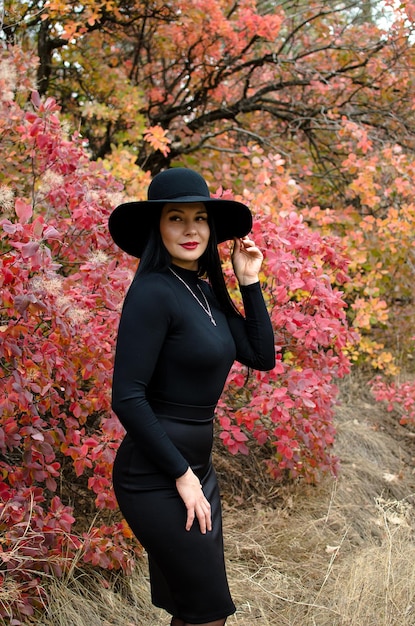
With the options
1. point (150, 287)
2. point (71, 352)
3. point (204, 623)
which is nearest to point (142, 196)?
point (71, 352)

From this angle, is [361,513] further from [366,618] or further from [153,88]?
[153,88]

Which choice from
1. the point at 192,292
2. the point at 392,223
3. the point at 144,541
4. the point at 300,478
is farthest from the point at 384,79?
the point at 144,541

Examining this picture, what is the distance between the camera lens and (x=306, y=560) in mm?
3670

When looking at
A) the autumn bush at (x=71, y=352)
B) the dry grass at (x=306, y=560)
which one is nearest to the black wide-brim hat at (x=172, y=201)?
the autumn bush at (x=71, y=352)

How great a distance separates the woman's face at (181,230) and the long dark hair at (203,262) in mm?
22

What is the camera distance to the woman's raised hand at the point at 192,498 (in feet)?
6.23

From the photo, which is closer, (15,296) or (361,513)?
(15,296)

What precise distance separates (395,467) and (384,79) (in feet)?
12.4

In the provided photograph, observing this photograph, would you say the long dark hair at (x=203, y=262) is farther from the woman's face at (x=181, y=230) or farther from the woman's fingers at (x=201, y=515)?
the woman's fingers at (x=201, y=515)

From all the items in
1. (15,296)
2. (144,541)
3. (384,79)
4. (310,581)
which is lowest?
(310,581)

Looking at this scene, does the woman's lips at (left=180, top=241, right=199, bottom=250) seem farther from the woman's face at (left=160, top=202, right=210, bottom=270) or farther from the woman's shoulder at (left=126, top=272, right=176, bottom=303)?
the woman's shoulder at (left=126, top=272, right=176, bottom=303)

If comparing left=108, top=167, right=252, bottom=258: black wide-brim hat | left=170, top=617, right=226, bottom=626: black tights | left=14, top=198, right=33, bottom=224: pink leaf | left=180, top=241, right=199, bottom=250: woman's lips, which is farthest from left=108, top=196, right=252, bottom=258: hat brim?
left=170, top=617, right=226, bottom=626: black tights

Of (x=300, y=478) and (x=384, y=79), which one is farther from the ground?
(x=384, y=79)

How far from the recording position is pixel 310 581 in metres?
3.47
